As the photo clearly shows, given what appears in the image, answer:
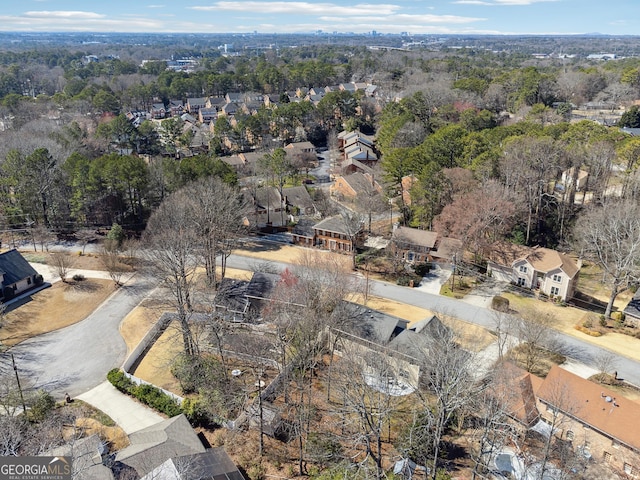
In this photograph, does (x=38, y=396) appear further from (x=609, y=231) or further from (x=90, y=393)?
(x=609, y=231)

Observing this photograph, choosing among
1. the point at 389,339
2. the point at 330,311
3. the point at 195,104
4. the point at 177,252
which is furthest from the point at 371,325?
the point at 195,104

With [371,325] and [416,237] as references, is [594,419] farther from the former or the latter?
[416,237]

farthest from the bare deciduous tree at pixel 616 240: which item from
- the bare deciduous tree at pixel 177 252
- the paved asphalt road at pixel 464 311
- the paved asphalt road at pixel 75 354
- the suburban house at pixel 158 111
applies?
the suburban house at pixel 158 111

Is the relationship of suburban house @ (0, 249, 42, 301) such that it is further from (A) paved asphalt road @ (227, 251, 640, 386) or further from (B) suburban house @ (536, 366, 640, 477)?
(B) suburban house @ (536, 366, 640, 477)

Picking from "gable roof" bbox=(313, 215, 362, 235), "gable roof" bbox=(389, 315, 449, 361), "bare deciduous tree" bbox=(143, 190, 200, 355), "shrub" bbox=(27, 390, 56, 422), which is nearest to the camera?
"shrub" bbox=(27, 390, 56, 422)

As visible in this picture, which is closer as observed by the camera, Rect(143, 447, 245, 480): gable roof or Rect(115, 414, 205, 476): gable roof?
Rect(143, 447, 245, 480): gable roof

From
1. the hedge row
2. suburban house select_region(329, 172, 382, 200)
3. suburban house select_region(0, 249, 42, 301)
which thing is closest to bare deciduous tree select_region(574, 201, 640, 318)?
suburban house select_region(329, 172, 382, 200)

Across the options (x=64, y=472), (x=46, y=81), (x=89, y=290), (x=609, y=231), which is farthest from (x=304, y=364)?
(x=46, y=81)
